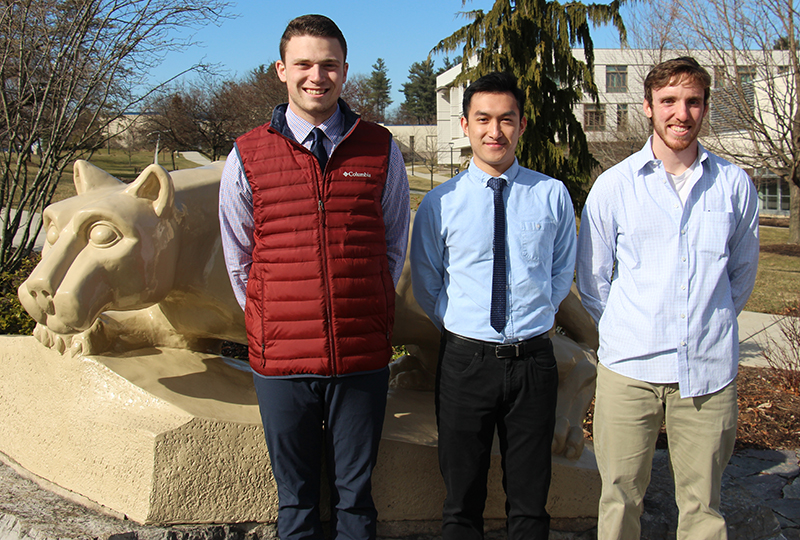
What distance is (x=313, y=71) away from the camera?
6.77 feet

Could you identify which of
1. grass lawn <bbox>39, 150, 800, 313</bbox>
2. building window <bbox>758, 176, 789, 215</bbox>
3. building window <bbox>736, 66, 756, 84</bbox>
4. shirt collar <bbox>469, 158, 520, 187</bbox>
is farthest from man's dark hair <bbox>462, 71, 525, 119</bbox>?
building window <bbox>758, 176, 789, 215</bbox>

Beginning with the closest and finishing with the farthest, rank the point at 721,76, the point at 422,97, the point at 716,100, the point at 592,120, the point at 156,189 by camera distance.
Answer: the point at 156,189 < the point at 721,76 < the point at 716,100 < the point at 592,120 < the point at 422,97

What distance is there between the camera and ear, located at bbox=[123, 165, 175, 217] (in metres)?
2.45

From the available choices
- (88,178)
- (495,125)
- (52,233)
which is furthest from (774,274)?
(52,233)

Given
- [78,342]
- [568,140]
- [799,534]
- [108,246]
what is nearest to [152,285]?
[108,246]

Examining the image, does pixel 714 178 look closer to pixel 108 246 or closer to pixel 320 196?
pixel 320 196

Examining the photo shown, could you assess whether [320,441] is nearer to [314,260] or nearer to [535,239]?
[314,260]

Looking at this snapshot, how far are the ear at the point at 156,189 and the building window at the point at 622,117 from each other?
15.4m

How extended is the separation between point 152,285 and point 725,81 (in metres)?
11.2

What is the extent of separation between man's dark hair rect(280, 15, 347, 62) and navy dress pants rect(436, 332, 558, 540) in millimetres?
1210

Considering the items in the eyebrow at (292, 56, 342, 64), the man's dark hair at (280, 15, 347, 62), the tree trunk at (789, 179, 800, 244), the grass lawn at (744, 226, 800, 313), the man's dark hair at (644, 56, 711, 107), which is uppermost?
the man's dark hair at (280, 15, 347, 62)

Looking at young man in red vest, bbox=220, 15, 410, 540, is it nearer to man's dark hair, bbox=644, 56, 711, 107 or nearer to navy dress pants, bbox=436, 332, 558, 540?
navy dress pants, bbox=436, 332, 558, 540

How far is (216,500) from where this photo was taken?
2.48 metres

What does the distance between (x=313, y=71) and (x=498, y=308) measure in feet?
3.58
